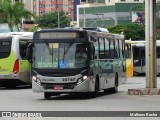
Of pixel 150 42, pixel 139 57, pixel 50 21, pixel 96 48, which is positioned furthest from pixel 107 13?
pixel 96 48

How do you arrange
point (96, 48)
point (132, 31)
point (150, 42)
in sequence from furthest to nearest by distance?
point (132, 31) → point (150, 42) → point (96, 48)

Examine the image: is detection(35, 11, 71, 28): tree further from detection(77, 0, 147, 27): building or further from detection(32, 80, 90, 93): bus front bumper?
detection(32, 80, 90, 93): bus front bumper

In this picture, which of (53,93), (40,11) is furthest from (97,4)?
(53,93)

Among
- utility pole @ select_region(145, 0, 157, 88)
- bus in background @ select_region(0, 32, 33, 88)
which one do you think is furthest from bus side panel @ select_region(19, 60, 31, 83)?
utility pole @ select_region(145, 0, 157, 88)

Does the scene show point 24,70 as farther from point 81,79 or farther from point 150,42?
point 81,79

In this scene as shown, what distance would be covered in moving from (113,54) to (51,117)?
41.6ft

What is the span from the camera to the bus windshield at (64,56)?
24.9 meters

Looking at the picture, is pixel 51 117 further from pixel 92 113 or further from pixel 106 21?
pixel 106 21

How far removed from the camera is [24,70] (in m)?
33.9

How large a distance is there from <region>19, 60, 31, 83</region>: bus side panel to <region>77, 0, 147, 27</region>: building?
354 ft

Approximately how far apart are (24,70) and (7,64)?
914 mm

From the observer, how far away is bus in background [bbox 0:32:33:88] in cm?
3344

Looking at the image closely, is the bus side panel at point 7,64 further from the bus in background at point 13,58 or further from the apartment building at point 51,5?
the apartment building at point 51,5

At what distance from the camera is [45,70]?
81.8 feet
